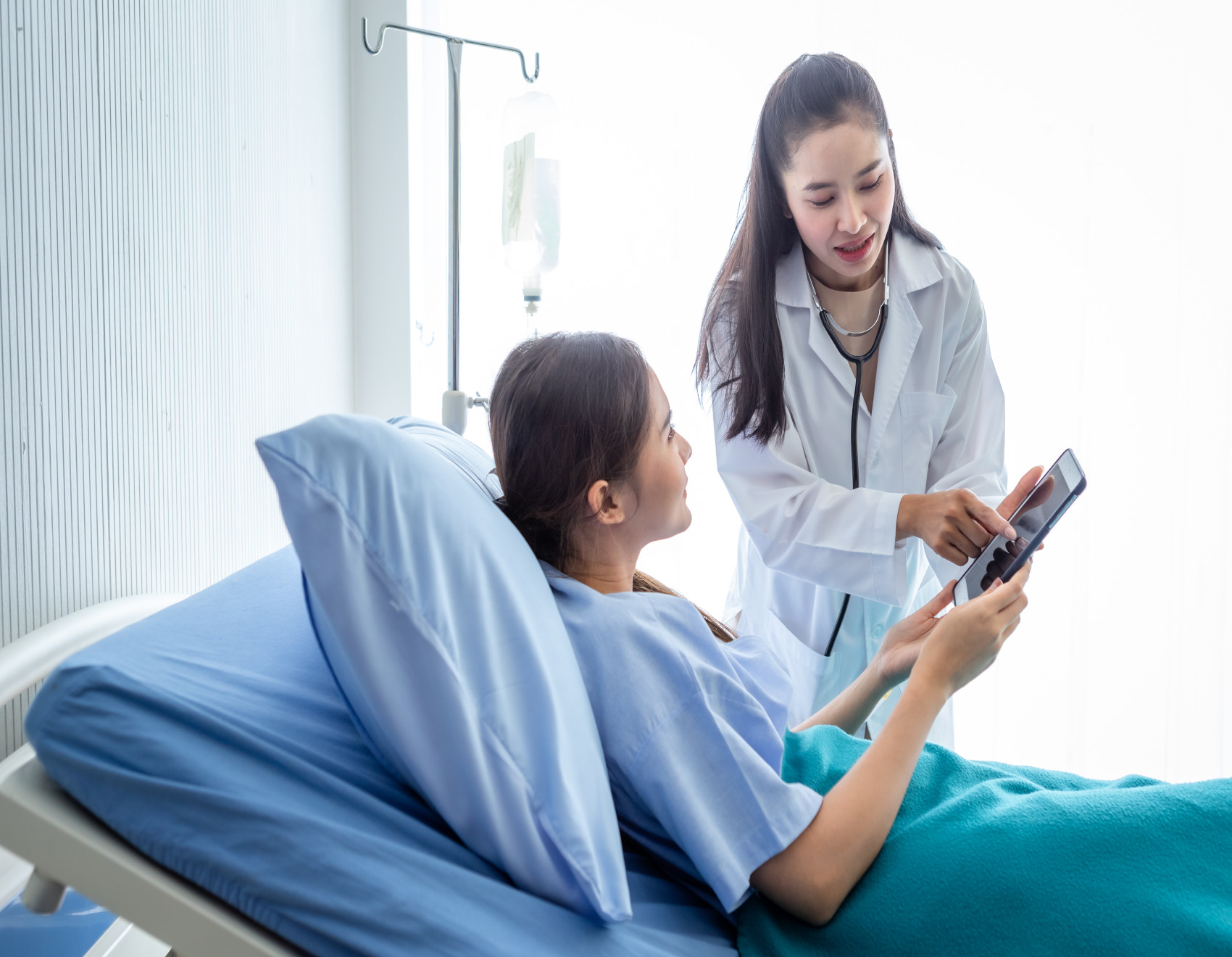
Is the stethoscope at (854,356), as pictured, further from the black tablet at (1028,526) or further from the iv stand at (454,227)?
the iv stand at (454,227)

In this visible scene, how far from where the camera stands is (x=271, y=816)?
573 mm

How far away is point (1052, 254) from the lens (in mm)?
1999

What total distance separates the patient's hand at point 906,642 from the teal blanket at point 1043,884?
1.06 feet

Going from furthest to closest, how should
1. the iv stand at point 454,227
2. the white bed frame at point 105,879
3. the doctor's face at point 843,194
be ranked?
the iv stand at point 454,227 → the doctor's face at point 843,194 → the white bed frame at point 105,879

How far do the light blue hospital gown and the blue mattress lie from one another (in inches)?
3.8

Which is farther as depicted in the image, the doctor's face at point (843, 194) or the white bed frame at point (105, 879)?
the doctor's face at point (843, 194)

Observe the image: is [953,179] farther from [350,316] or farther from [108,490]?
[108,490]

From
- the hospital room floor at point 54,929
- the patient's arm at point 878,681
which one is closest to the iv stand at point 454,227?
the patient's arm at point 878,681

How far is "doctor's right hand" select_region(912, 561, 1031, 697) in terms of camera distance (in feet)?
→ 2.84

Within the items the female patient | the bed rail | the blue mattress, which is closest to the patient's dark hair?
the female patient

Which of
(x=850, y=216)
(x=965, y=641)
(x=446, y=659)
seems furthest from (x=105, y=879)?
(x=850, y=216)

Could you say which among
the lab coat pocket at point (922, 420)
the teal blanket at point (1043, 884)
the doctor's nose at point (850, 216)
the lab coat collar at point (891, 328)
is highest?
the doctor's nose at point (850, 216)

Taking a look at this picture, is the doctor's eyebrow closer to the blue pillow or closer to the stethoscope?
the stethoscope

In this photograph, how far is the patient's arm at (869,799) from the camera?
718mm
